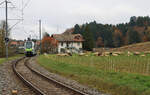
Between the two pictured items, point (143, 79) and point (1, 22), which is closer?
point (143, 79)

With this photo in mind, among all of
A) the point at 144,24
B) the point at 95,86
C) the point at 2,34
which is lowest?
the point at 95,86

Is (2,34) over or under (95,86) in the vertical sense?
over

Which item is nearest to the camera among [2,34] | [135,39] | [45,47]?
[2,34]

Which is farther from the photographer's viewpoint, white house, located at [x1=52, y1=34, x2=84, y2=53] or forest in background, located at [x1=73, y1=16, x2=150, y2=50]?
forest in background, located at [x1=73, y1=16, x2=150, y2=50]

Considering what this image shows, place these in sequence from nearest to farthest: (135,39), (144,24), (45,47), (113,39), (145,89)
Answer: (145,89), (45,47), (135,39), (113,39), (144,24)

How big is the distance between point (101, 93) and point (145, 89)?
2.00 m

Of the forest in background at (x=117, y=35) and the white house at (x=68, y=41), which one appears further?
the forest in background at (x=117, y=35)

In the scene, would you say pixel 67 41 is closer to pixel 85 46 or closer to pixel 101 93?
pixel 85 46

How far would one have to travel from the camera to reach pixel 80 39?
9050 cm

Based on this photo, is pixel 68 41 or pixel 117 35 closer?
pixel 68 41

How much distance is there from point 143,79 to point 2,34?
56503 millimetres

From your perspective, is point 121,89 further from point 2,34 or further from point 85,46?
point 85,46

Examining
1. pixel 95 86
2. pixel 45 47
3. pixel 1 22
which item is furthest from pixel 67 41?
pixel 95 86

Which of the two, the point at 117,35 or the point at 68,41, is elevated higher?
the point at 117,35
